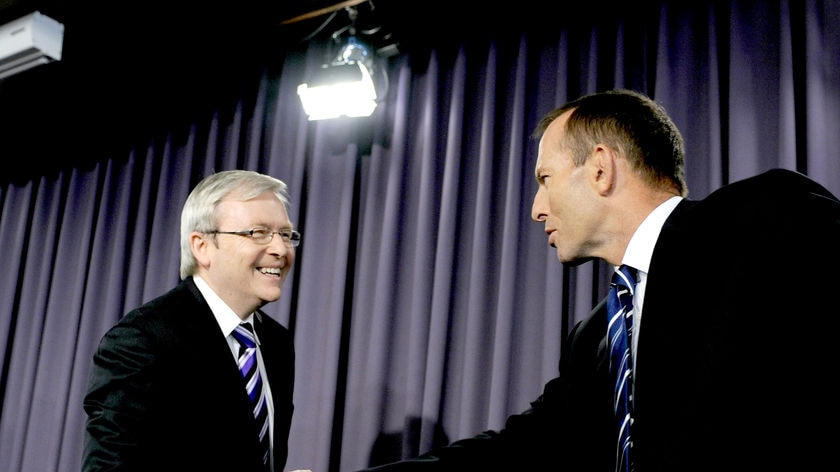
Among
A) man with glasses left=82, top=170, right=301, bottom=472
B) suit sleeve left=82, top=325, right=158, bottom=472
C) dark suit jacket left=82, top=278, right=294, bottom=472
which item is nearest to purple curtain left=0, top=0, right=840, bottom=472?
man with glasses left=82, top=170, right=301, bottom=472

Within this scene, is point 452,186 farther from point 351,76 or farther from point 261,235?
point 261,235

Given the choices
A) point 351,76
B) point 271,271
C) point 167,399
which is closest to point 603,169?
point 271,271

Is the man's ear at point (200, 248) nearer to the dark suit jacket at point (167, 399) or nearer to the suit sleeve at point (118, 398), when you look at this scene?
the dark suit jacket at point (167, 399)

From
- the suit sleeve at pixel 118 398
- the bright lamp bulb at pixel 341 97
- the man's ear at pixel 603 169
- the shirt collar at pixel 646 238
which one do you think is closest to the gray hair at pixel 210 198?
the suit sleeve at pixel 118 398

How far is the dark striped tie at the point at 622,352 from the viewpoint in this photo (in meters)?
1.30

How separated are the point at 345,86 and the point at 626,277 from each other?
158 cm

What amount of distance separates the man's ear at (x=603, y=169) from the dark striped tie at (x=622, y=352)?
19 centimetres

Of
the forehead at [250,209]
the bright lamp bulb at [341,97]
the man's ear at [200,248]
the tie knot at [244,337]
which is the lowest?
the tie knot at [244,337]

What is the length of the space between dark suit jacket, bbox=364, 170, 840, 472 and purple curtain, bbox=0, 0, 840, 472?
3.88 feet

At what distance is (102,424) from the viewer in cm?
160

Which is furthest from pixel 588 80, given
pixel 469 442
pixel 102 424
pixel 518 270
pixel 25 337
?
pixel 25 337

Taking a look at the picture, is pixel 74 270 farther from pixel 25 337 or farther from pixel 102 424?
pixel 102 424

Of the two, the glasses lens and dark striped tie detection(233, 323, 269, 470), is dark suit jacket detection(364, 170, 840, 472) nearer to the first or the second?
dark striped tie detection(233, 323, 269, 470)

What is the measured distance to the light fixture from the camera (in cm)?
262
